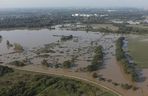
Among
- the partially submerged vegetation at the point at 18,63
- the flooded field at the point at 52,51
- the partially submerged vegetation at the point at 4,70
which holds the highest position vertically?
the partially submerged vegetation at the point at 4,70

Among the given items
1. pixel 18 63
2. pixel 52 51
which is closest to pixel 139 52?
pixel 52 51

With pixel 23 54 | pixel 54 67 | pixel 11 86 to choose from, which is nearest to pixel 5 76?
pixel 11 86

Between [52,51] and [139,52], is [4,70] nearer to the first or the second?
[52,51]

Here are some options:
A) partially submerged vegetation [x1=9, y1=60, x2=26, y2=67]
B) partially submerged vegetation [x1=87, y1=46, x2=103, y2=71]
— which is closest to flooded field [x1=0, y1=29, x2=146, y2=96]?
partially submerged vegetation [x1=9, y1=60, x2=26, y2=67]

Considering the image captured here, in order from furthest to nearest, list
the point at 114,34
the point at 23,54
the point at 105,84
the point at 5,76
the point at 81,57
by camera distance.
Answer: the point at 114,34 < the point at 23,54 < the point at 81,57 < the point at 5,76 < the point at 105,84

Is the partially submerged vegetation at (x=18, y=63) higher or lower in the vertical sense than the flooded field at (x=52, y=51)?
higher

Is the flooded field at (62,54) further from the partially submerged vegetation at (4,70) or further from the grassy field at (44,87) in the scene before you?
the grassy field at (44,87)

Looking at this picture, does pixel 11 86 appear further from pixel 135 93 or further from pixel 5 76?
pixel 135 93

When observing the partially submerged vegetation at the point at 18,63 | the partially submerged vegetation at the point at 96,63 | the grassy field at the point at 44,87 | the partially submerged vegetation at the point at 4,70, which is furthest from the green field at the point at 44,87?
the partially submerged vegetation at the point at 18,63
